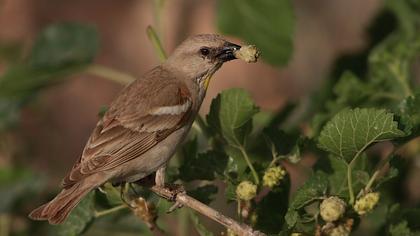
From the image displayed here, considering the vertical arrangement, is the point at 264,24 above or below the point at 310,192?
above

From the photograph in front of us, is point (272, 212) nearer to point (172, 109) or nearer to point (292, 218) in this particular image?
point (292, 218)

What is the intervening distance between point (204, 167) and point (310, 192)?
0.66 m

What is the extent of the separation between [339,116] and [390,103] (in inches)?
47.6

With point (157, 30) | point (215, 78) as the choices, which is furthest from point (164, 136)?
point (215, 78)

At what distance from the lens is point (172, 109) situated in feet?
16.1

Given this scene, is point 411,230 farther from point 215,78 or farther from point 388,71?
point 215,78

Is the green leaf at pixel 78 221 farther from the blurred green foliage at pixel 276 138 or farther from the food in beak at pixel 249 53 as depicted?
the food in beak at pixel 249 53

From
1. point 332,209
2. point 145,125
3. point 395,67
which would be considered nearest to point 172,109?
point 145,125

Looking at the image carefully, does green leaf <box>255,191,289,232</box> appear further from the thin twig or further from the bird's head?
the bird's head

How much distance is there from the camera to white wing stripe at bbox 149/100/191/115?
4859 millimetres

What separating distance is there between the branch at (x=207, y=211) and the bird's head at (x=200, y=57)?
110 cm

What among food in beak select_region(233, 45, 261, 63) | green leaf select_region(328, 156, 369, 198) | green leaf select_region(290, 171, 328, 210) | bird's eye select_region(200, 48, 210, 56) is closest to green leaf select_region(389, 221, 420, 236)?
green leaf select_region(328, 156, 369, 198)

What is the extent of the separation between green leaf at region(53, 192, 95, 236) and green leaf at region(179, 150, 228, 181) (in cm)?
53

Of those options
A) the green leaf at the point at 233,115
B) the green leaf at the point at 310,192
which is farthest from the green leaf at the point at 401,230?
the green leaf at the point at 233,115
